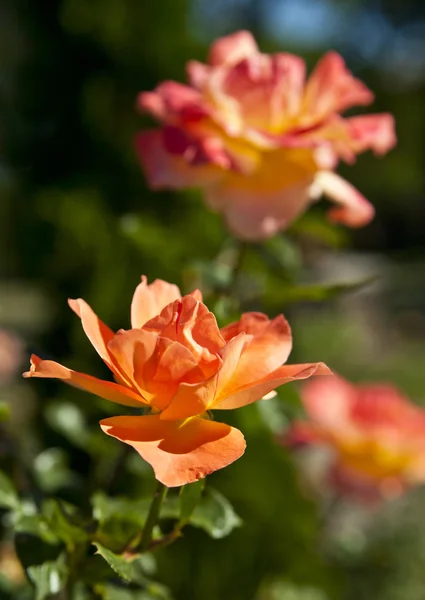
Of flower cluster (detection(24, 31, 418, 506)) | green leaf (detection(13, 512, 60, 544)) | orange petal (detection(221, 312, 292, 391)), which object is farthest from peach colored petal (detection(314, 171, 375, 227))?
green leaf (detection(13, 512, 60, 544))

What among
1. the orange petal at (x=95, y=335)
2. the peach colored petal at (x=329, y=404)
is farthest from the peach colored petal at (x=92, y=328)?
the peach colored petal at (x=329, y=404)

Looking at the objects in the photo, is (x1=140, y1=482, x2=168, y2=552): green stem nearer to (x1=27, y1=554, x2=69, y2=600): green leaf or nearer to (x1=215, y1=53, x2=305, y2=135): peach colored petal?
(x1=27, y1=554, x2=69, y2=600): green leaf

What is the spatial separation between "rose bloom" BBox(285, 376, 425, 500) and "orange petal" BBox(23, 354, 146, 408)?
651 millimetres

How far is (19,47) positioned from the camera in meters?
2.56

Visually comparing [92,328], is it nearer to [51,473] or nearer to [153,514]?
[153,514]

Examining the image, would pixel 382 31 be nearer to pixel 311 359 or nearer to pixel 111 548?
pixel 311 359

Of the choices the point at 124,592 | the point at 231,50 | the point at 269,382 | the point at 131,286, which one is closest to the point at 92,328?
the point at 269,382

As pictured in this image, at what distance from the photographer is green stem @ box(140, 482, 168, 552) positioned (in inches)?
17.5

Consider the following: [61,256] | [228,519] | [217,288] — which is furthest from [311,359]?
[228,519]

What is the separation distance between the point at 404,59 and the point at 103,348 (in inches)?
369

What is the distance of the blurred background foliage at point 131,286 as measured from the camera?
0.78 m

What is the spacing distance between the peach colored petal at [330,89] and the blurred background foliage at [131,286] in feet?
0.53

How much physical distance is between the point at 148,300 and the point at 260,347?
0.24 ft

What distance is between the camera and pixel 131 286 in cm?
111
